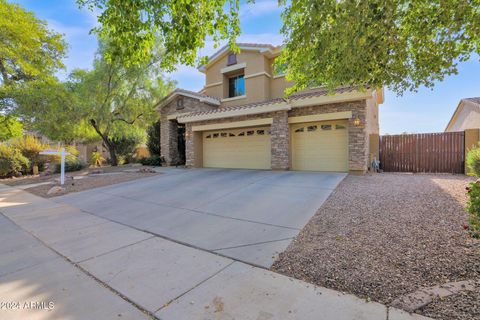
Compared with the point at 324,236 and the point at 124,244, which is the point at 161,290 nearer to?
the point at 124,244

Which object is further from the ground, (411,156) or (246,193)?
(411,156)

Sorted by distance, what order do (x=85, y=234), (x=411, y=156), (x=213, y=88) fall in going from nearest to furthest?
(x=85, y=234) < (x=411, y=156) < (x=213, y=88)

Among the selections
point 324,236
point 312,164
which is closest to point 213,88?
point 312,164

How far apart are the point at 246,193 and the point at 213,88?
11626 mm

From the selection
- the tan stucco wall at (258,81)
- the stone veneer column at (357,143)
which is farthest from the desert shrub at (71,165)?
the stone veneer column at (357,143)

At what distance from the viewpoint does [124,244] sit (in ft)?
13.1

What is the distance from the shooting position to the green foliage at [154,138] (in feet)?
58.8

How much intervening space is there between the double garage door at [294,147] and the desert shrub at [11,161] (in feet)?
40.7

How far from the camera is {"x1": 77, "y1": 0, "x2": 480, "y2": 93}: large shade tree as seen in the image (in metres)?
3.71

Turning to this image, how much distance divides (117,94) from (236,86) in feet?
26.0

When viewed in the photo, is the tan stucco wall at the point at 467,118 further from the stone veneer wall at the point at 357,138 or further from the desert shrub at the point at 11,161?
the desert shrub at the point at 11,161

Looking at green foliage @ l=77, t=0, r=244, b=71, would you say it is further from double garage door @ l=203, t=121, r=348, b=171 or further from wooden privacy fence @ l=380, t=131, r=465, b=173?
wooden privacy fence @ l=380, t=131, r=465, b=173

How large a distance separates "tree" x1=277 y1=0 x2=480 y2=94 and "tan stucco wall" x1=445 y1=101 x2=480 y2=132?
1464 centimetres

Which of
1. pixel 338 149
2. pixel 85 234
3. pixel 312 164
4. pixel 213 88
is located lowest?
pixel 85 234
